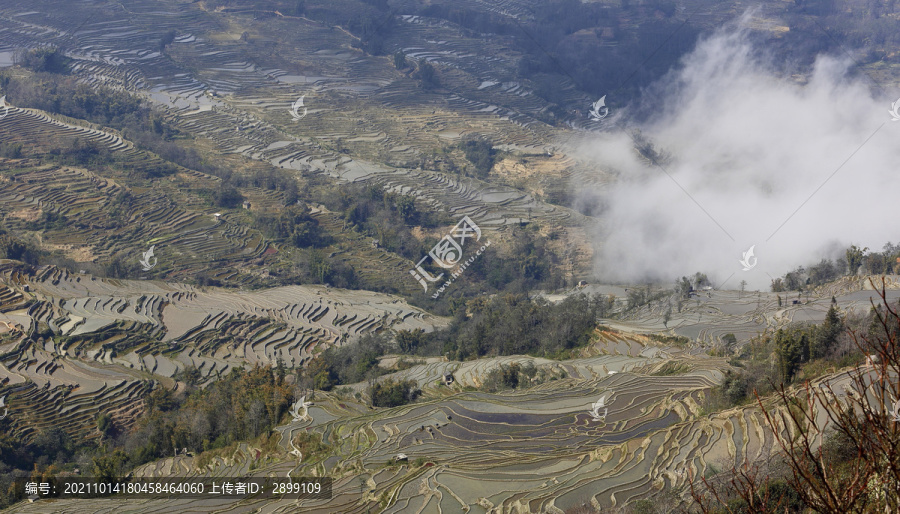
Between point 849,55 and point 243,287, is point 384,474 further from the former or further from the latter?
point 849,55

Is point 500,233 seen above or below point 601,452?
below

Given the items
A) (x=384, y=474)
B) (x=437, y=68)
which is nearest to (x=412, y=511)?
(x=384, y=474)

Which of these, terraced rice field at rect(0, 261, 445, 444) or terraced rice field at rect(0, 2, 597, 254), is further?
terraced rice field at rect(0, 2, 597, 254)

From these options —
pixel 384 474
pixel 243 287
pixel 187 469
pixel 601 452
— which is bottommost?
pixel 243 287

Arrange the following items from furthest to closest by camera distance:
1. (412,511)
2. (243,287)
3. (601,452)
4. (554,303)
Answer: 1. (243,287)
2. (554,303)
3. (601,452)
4. (412,511)

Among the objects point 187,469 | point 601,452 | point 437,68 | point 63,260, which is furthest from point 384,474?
point 437,68

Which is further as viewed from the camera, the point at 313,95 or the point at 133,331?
the point at 313,95

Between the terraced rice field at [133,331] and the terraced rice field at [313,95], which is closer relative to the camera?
the terraced rice field at [133,331]

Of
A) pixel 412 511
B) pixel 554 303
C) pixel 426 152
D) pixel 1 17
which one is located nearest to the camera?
pixel 412 511

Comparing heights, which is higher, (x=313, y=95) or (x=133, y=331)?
(x=313, y=95)

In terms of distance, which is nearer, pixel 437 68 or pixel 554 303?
pixel 554 303
